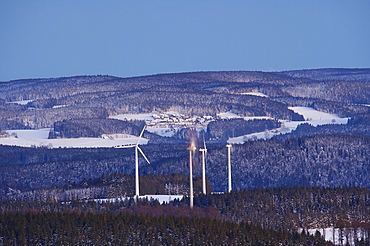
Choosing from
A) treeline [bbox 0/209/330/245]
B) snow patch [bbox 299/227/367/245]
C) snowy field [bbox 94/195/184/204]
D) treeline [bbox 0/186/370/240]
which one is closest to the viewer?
treeline [bbox 0/209/330/245]

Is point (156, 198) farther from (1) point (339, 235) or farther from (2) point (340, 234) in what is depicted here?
(2) point (340, 234)

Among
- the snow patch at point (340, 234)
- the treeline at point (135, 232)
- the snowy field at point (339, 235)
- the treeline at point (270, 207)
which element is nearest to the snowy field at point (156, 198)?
the treeline at point (270, 207)

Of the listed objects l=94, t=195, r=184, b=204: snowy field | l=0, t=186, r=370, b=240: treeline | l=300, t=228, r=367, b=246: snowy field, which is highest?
l=94, t=195, r=184, b=204: snowy field

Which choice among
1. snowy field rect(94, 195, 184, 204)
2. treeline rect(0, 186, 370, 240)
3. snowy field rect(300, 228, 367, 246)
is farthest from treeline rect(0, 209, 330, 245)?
snowy field rect(94, 195, 184, 204)

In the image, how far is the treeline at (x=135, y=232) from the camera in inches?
5664

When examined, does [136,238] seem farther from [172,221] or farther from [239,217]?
[239,217]

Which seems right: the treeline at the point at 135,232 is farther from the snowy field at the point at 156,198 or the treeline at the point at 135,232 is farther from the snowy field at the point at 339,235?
the snowy field at the point at 156,198

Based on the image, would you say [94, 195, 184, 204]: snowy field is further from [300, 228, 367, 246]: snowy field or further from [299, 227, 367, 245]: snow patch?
[300, 228, 367, 246]: snowy field

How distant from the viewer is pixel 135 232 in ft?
482

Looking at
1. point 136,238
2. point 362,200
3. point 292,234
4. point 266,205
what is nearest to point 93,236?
point 136,238

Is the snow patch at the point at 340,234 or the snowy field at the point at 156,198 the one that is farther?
the snowy field at the point at 156,198

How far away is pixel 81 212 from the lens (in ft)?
519

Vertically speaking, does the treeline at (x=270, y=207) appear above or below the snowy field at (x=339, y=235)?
above

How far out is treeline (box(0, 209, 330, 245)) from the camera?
144 m
